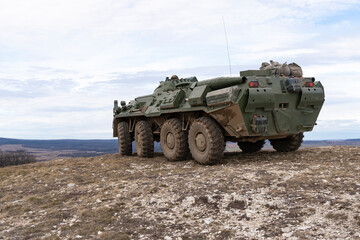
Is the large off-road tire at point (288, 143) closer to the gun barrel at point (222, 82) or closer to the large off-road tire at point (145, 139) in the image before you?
the gun barrel at point (222, 82)

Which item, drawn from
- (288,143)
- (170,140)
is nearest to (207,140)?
(170,140)

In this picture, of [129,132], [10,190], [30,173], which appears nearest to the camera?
[10,190]

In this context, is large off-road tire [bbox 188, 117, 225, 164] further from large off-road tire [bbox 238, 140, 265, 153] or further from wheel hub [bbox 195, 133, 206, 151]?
large off-road tire [bbox 238, 140, 265, 153]

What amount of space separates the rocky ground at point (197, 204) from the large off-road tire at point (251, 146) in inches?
129

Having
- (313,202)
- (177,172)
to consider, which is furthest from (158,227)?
(177,172)

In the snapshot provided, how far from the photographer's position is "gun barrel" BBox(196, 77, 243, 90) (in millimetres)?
9516

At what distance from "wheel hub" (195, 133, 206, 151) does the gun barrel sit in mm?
1292

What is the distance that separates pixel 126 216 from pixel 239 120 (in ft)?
13.7

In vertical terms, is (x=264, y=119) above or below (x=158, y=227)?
above

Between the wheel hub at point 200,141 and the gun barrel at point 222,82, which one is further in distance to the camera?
the wheel hub at point 200,141

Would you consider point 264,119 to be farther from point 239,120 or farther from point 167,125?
point 167,125

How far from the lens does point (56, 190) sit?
339 inches

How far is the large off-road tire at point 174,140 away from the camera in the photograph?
11.4 meters

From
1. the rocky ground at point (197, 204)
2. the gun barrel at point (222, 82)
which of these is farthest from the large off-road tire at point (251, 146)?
the gun barrel at point (222, 82)
